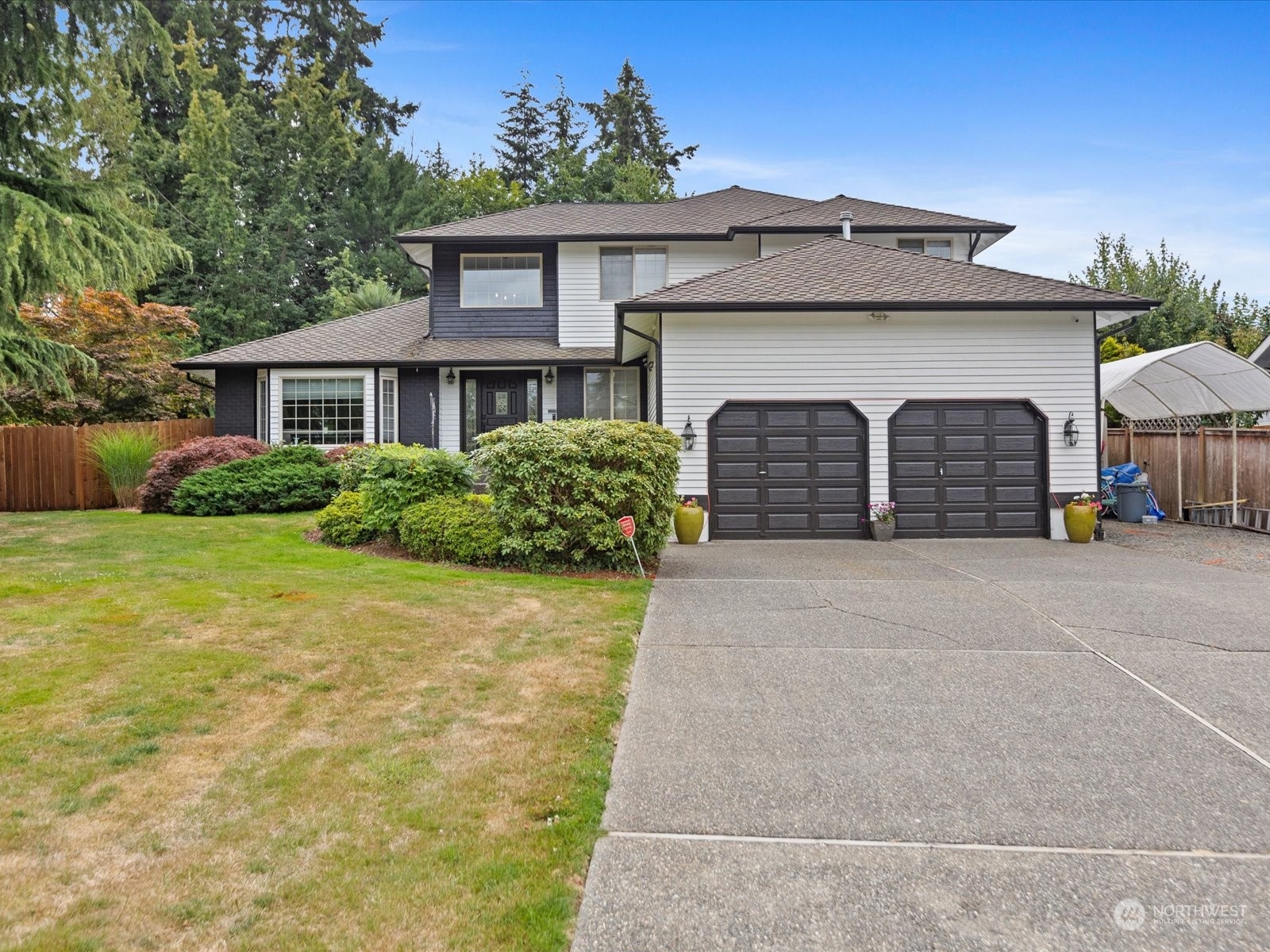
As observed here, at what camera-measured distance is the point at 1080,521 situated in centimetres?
1127

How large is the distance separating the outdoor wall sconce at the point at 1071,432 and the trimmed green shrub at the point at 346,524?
1098cm

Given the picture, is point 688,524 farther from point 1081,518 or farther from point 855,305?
point 1081,518

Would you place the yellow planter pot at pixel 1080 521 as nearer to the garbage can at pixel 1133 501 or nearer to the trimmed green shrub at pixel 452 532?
the garbage can at pixel 1133 501

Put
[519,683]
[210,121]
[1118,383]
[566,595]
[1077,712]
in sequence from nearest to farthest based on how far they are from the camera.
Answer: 1. [1077,712]
2. [519,683]
3. [566,595]
4. [1118,383]
5. [210,121]

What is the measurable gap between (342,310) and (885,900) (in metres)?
28.1

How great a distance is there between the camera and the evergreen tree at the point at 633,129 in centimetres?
3991

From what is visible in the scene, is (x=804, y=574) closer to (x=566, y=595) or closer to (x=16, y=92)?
(x=566, y=595)

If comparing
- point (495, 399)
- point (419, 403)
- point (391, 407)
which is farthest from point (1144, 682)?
point (391, 407)

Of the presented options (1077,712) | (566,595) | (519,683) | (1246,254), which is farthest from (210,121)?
(1246,254)

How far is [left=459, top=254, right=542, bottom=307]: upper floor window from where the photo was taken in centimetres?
1694

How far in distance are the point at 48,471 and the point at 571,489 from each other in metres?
12.9

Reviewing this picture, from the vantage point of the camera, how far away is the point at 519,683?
4477mm

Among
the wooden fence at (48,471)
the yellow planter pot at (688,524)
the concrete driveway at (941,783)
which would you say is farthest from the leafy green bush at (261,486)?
the concrete driveway at (941,783)

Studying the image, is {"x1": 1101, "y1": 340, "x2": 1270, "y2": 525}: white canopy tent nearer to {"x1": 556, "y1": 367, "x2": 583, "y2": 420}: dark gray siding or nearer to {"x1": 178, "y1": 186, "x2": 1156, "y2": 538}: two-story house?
{"x1": 178, "y1": 186, "x2": 1156, "y2": 538}: two-story house
